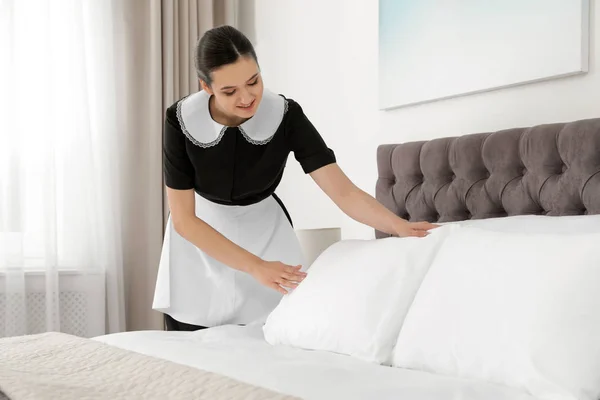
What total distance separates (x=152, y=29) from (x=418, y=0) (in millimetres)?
1662

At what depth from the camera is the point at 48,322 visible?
3.61 m

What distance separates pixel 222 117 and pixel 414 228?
29.5 inches

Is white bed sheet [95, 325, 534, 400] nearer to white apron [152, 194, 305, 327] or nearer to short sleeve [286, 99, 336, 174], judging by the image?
white apron [152, 194, 305, 327]

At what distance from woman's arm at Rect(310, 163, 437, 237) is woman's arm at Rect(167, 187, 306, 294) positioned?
29cm

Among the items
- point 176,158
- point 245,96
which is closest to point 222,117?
point 176,158

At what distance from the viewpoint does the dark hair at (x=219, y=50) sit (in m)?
2.09

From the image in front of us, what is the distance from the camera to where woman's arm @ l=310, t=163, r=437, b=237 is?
2.22m

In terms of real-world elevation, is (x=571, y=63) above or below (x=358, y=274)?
above

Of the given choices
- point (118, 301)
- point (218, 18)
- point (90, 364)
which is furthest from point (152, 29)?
point (90, 364)

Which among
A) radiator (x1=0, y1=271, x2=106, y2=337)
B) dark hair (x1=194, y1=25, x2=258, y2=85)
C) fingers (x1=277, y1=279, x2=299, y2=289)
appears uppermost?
dark hair (x1=194, y1=25, x2=258, y2=85)

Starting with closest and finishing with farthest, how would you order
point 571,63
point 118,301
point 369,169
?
1. point 571,63
2. point 369,169
3. point 118,301

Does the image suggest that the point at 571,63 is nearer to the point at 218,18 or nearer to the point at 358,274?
the point at 358,274

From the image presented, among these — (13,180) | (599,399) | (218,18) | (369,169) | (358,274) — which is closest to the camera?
(599,399)

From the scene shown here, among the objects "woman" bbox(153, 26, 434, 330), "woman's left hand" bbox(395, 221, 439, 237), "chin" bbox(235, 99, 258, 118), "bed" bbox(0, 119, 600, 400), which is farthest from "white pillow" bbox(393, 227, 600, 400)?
"chin" bbox(235, 99, 258, 118)
